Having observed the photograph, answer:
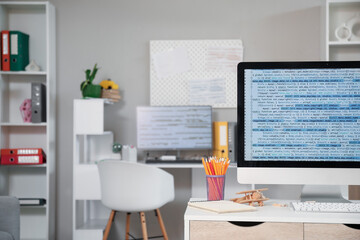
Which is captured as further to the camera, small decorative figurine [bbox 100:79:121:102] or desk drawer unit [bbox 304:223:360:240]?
small decorative figurine [bbox 100:79:121:102]

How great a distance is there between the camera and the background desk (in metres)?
1.31

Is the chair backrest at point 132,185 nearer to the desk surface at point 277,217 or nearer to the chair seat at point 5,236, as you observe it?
the chair seat at point 5,236

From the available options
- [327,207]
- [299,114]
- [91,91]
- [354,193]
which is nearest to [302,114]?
[299,114]

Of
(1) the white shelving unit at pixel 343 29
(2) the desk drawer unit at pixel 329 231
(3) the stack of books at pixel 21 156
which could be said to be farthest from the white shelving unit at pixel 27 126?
(2) the desk drawer unit at pixel 329 231

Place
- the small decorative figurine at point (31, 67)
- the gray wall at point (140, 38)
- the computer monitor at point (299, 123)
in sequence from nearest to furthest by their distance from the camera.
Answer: the computer monitor at point (299, 123), the small decorative figurine at point (31, 67), the gray wall at point (140, 38)

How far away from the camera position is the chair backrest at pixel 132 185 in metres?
2.91

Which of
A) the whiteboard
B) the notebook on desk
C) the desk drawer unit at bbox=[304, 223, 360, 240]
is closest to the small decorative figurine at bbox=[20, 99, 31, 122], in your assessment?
the whiteboard

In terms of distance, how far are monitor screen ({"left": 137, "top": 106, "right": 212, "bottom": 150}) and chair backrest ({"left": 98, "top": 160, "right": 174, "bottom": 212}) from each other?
2.29 feet

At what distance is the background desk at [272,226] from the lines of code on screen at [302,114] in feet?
0.77

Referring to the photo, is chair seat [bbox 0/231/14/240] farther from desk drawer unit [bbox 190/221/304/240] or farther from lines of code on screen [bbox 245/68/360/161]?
lines of code on screen [bbox 245/68/360/161]

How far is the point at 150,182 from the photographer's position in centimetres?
293

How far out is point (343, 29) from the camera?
365cm

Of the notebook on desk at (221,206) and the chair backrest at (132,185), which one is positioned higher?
the notebook on desk at (221,206)

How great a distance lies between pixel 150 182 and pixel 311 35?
6.34ft
